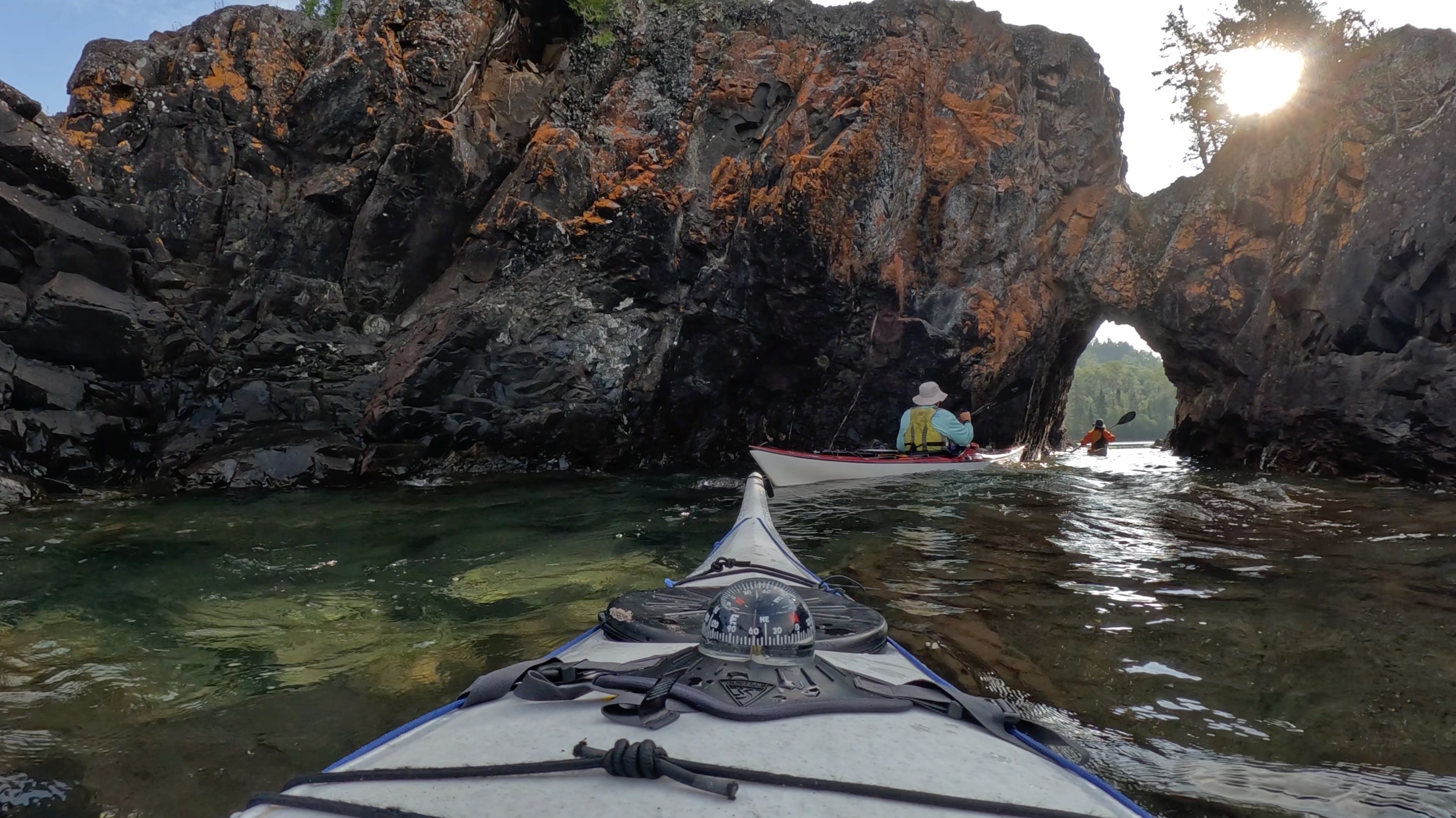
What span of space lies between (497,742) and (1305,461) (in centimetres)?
1524

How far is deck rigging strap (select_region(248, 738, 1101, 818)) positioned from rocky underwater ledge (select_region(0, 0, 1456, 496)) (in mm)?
11239

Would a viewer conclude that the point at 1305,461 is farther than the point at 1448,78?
Yes

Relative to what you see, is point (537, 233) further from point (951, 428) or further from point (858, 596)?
point (858, 596)

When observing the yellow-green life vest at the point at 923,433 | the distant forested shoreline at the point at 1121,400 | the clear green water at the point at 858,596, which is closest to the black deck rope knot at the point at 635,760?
the clear green water at the point at 858,596

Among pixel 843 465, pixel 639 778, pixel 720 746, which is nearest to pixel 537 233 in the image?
pixel 843 465

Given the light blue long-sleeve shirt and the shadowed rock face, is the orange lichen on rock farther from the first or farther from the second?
the shadowed rock face

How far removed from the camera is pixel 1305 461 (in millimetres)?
12797

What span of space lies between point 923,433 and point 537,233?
822 cm

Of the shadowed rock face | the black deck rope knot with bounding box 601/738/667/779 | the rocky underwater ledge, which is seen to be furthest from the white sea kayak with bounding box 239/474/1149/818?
the shadowed rock face

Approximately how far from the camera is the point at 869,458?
1173 cm

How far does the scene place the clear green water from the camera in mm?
2920

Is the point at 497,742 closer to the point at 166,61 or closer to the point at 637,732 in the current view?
the point at 637,732

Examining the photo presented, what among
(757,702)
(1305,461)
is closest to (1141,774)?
(757,702)

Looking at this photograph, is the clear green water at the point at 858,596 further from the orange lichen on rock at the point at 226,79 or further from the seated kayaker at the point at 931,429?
the orange lichen on rock at the point at 226,79
